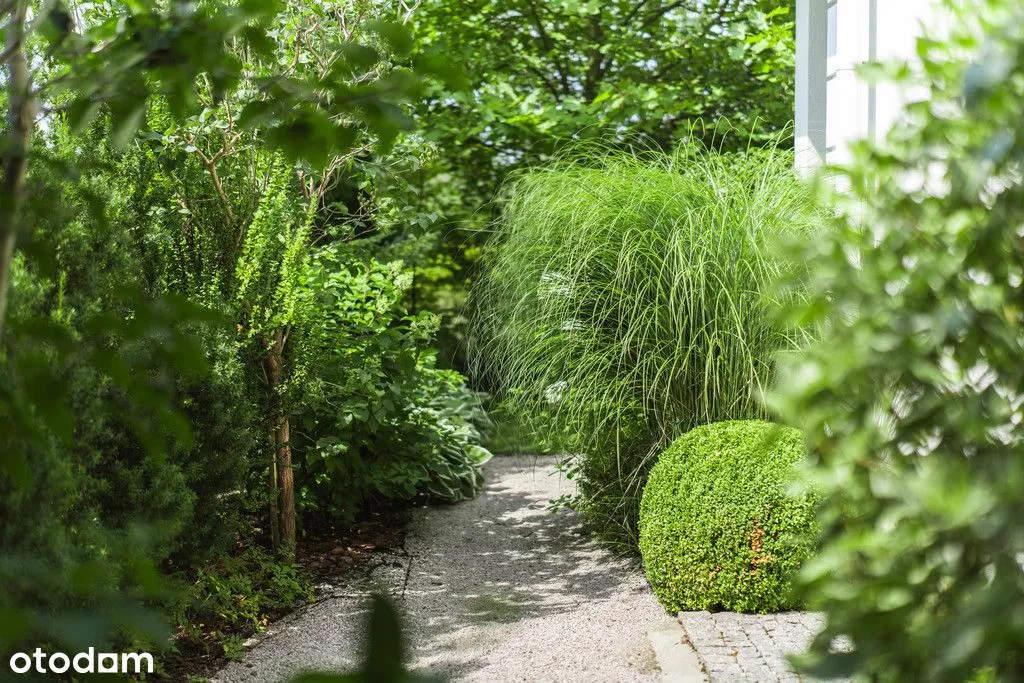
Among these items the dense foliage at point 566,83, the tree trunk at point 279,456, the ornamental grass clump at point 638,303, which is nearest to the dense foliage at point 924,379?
the ornamental grass clump at point 638,303

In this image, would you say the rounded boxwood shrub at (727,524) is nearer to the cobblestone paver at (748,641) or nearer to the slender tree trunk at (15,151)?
the cobblestone paver at (748,641)

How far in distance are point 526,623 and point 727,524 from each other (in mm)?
991

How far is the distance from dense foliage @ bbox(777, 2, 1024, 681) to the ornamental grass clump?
3.02m

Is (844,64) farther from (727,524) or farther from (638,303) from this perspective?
(727,524)

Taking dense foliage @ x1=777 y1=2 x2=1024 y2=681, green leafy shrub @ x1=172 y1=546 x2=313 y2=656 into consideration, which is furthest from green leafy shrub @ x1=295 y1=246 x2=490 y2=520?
dense foliage @ x1=777 y1=2 x2=1024 y2=681

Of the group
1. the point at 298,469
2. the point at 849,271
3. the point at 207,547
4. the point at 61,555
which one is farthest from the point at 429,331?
the point at 849,271

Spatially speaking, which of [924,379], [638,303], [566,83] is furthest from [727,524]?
[566,83]

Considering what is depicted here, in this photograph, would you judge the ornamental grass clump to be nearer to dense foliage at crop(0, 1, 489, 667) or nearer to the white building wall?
the white building wall

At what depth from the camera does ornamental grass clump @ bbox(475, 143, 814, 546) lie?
4.32 m

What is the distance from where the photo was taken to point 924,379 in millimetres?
1048

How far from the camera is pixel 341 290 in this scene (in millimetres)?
5375

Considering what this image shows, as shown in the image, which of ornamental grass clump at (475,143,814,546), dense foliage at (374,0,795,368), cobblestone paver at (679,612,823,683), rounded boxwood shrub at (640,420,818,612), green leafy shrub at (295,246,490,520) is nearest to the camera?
cobblestone paver at (679,612,823,683)

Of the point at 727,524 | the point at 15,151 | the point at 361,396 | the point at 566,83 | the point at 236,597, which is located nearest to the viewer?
the point at 15,151

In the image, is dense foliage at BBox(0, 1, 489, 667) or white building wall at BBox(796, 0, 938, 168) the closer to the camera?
dense foliage at BBox(0, 1, 489, 667)
